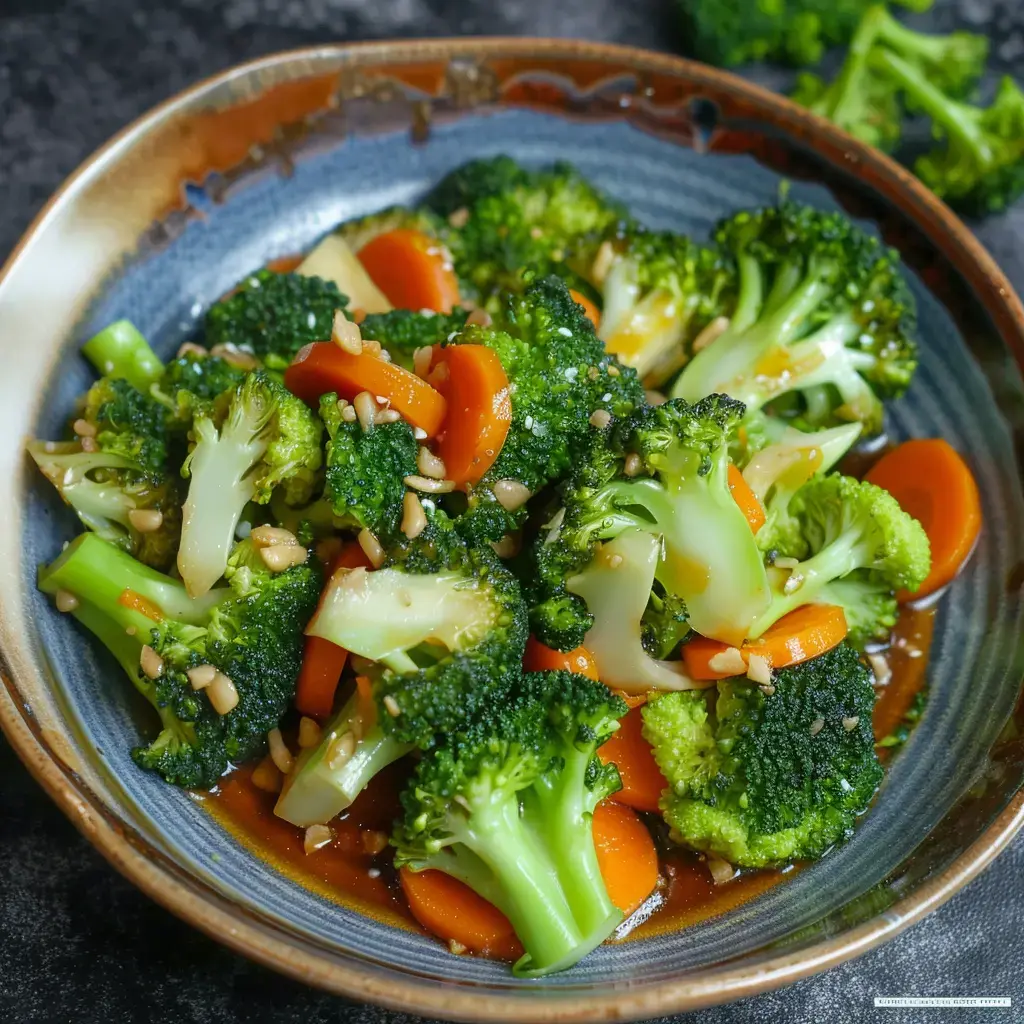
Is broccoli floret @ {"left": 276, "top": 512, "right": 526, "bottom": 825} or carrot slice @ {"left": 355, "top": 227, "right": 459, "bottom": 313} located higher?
carrot slice @ {"left": 355, "top": 227, "right": 459, "bottom": 313}

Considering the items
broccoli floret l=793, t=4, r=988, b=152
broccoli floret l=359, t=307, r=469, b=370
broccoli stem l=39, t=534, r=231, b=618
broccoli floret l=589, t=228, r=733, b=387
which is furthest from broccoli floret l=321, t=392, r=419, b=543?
broccoli floret l=793, t=4, r=988, b=152

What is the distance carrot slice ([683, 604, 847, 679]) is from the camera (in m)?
2.13

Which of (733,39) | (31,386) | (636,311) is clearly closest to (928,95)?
(733,39)

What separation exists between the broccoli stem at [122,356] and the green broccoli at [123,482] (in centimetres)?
21

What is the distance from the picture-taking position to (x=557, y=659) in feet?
6.88

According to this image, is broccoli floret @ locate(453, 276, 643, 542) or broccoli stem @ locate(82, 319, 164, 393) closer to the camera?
broccoli floret @ locate(453, 276, 643, 542)

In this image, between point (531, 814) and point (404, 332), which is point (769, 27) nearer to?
point (404, 332)

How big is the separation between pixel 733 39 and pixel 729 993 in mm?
3450

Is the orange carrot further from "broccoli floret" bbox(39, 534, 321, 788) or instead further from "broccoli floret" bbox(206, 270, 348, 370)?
"broccoli floret" bbox(206, 270, 348, 370)

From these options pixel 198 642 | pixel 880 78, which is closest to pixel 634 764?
pixel 198 642

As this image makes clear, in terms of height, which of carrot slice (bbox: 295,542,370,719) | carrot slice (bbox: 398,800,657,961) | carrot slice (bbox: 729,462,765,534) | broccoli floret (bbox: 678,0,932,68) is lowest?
carrot slice (bbox: 398,800,657,961)

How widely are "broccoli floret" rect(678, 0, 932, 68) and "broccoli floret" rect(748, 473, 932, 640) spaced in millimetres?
2243

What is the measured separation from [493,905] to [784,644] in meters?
0.86

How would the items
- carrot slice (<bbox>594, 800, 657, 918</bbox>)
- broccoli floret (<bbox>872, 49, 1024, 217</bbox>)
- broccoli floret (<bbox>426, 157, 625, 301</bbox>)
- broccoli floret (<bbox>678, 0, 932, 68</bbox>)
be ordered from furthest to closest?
broccoli floret (<bbox>678, 0, 932, 68</bbox>), broccoli floret (<bbox>872, 49, 1024, 217</bbox>), broccoli floret (<bbox>426, 157, 625, 301</bbox>), carrot slice (<bbox>594, 800, 657, 918</bbox>)
